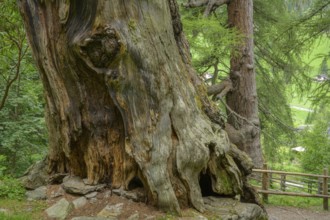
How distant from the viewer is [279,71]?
1249 cm

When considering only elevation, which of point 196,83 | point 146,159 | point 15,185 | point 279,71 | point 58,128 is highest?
point 279,71

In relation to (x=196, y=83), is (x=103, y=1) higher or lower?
higher

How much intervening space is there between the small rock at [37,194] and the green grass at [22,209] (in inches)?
3.4

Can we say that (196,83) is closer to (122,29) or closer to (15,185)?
(122,29)

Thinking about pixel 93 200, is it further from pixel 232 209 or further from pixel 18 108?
pixel 18 108

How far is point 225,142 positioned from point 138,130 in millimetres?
1364

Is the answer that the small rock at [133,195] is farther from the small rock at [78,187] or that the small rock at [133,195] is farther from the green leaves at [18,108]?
the green leaves at [18,108]

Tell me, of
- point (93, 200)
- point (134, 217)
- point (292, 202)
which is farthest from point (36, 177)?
point (292, 202)

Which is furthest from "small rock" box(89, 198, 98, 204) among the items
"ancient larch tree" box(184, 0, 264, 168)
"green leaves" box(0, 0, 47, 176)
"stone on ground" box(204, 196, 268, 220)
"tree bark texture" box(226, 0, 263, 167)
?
"tree bark texture" box(226, 0, 263, 167)

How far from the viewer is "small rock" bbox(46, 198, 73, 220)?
3.93 metres

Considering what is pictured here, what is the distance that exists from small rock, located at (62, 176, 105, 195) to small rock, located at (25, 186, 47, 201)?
271mm

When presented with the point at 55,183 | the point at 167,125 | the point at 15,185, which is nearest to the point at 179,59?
the point at 167,125

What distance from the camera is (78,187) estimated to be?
4.34 metres

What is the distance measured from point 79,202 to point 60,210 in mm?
233
